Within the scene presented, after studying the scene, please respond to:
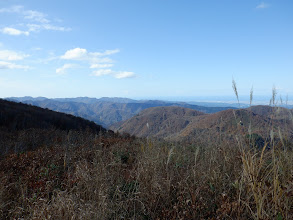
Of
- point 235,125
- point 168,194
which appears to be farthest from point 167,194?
point 235,125

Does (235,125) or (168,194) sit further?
(235,125)

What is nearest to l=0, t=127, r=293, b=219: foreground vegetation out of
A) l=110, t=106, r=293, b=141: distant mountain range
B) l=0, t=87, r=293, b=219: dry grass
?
l=0, t=87, r=293, b=219: dry grass

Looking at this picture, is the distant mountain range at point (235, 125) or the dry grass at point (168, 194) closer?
the dry grass at point (168, 194)

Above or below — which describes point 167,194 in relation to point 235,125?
below

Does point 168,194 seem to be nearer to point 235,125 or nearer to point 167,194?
point 167,194

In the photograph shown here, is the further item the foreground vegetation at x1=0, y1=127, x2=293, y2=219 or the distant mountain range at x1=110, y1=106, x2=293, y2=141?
the distant mountain range at x1=110, y1=106, x2=293, y2=141

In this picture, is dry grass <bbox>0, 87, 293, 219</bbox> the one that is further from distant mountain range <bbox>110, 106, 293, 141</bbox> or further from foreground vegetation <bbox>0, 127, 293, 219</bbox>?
distant mountain range <bbox>110, 106, 293, 141</bbox>

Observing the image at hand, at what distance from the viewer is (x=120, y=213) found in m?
2.44

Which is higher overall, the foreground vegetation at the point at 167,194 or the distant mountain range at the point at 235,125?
the distant mountain range at the point at 235,125

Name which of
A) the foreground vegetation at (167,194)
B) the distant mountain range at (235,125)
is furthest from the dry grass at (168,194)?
the distant mountain range at (235,125)

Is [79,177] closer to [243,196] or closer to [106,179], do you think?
[106,179]

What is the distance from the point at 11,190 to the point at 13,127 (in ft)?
33.4

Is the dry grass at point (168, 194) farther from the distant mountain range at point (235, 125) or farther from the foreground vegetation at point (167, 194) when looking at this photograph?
the distant mountain range at point (235, 125)

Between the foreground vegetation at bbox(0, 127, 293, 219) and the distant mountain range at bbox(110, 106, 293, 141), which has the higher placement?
the distant mountain range at bbox(110, 106, 293, 141)
